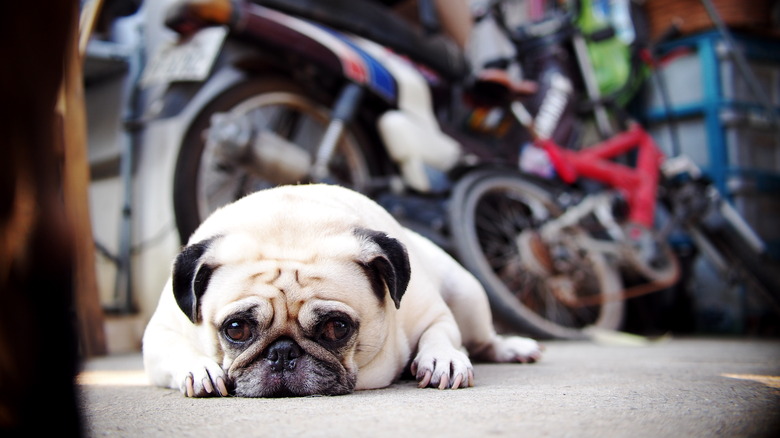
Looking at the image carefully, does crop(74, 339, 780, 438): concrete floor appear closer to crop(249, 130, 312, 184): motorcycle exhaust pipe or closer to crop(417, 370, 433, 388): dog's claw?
crop(417, 370, 433, 388): dog's claw

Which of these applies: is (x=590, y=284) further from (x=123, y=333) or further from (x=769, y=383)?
(x=123, y=333)

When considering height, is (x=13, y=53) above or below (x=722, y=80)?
below

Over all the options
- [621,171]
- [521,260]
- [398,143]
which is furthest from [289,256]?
[621,171]

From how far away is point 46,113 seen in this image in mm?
679

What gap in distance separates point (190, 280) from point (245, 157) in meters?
1.25

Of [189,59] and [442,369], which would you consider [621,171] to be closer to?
[189,59]

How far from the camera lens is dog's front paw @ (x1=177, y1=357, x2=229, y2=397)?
1392 millimetres

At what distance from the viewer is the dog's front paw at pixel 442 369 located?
1477 millimetres

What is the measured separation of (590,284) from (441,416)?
2746 millimetres

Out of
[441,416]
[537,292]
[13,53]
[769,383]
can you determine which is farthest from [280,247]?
[537,292]

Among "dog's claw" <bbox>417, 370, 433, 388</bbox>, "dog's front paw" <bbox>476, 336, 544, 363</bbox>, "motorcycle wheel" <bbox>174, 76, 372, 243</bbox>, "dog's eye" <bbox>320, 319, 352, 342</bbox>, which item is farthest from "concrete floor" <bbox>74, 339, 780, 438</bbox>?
"motorcycle wheel" <bbox>174, 76, 372, 243</bbox>

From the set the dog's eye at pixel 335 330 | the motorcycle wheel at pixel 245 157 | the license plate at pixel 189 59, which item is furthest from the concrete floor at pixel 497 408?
the license plate at pixel 189 59

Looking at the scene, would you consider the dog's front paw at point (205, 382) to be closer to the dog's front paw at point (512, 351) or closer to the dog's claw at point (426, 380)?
the dog's claw at point (426, 380)

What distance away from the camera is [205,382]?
1.39 m
